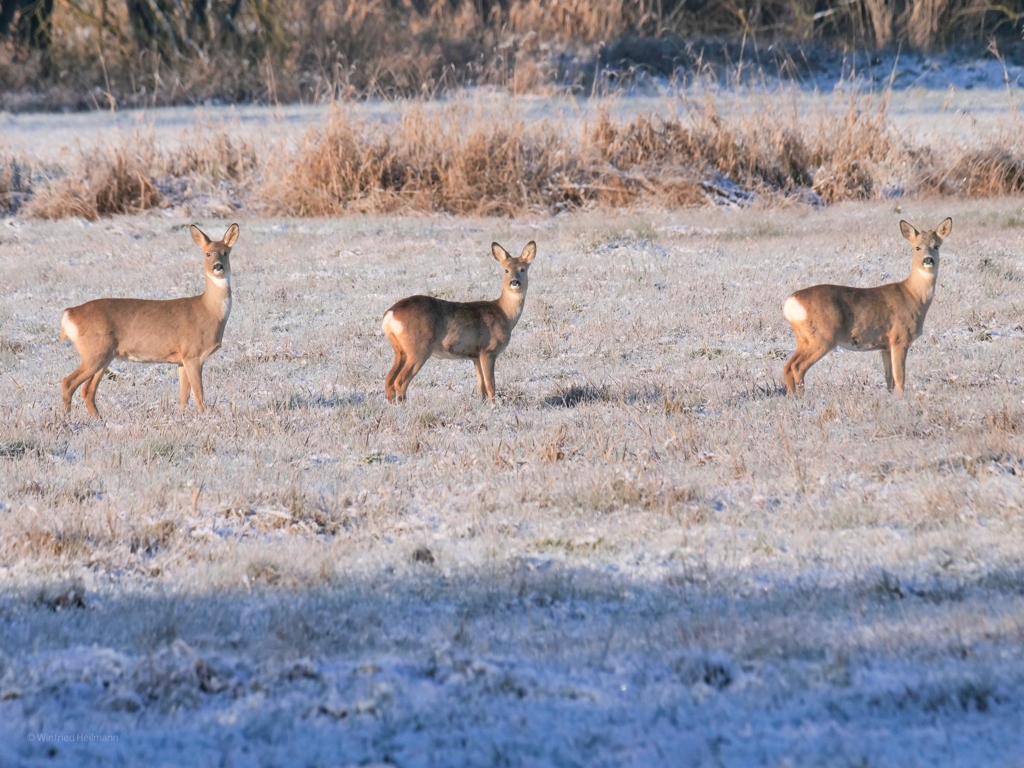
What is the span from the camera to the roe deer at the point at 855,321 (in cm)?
944

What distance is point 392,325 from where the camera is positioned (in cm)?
976

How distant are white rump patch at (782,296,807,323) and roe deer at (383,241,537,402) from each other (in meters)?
1.89

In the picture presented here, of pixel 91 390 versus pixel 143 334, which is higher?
pixel 143 334

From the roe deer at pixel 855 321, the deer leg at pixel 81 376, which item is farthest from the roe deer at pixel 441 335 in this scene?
the roe deer at pixel 855 321

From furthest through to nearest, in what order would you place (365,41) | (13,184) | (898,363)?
1. (365,41)
2. (13,184)
3. (898,363)

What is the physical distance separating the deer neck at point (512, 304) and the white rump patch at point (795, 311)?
1829 millimetres

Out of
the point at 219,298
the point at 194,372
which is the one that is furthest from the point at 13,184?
the point at 194,372

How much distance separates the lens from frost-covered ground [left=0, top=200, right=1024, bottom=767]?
158 inches

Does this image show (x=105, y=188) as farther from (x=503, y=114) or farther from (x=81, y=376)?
(x=81, y=376)

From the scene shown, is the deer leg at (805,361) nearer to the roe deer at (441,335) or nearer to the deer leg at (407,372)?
the roe deer at (441,335)

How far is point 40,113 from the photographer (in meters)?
25.5

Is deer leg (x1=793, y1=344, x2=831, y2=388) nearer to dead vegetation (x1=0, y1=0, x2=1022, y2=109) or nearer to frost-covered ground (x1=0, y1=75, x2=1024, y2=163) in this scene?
frost-covered ground (x1=0, y1=75, x2=1024, y2=163)

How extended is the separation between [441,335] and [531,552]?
394 centimetres

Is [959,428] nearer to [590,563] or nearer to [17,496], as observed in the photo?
[590,563]
